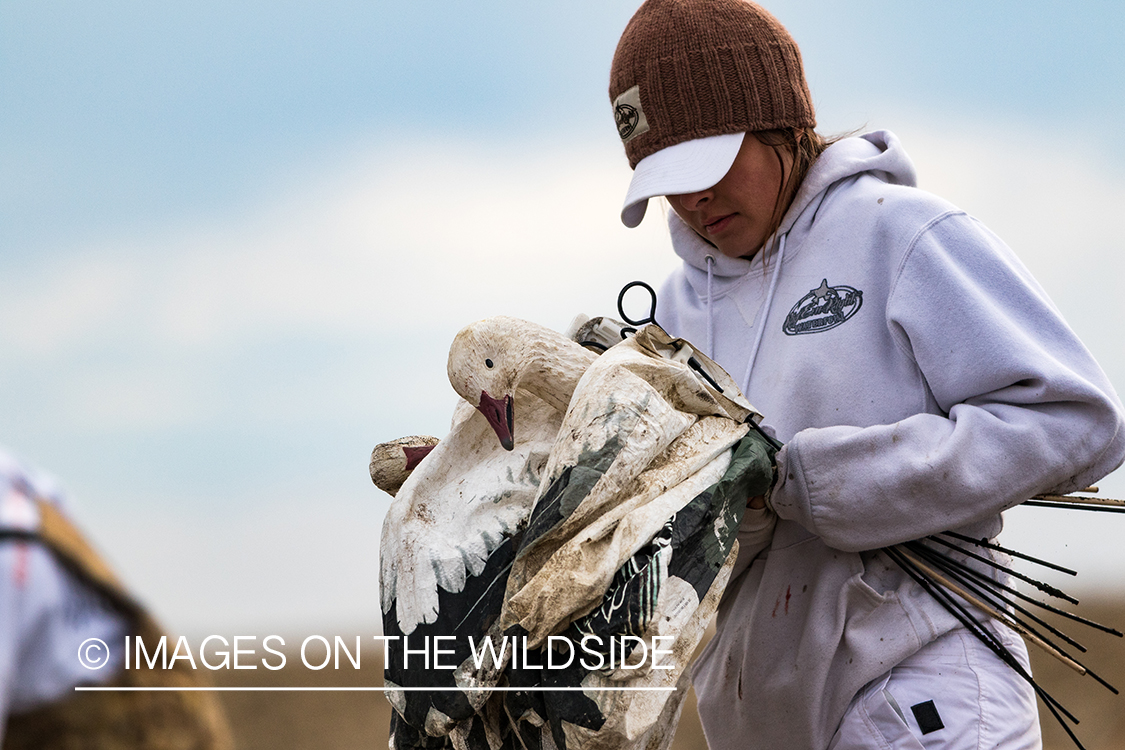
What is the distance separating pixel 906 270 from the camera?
6.85 ft

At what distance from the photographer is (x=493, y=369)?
189 cm

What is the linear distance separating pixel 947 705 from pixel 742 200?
1166mm

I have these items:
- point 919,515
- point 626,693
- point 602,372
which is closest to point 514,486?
point 602,372

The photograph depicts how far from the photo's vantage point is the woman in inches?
76.4

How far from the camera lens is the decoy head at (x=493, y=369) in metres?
1.88

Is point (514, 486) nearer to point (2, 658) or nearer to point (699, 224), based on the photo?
point (699, 224)

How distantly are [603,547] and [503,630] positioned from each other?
207mm

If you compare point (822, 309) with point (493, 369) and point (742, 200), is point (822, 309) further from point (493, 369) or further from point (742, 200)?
point (493, 369)

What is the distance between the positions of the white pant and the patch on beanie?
1.32 metres

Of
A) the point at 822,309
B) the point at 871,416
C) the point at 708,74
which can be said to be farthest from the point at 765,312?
the point at 708,74

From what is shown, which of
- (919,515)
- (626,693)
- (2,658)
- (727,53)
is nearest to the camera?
(2,658)

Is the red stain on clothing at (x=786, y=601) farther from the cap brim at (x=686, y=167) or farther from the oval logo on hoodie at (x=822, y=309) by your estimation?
the cap brim at (x=686, y=167)

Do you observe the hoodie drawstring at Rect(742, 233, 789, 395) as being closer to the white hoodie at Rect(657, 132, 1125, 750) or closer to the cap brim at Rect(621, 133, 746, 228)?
the white hoodie at Rect(657, 132, 1125, 750)

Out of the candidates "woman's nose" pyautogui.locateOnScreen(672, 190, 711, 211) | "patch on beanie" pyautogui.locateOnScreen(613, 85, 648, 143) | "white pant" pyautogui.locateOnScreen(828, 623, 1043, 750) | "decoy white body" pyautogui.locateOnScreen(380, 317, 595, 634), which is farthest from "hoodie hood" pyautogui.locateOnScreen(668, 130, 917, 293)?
"white pant" pyautogui.locateOnScreen(828, 623, 1043, 750)
